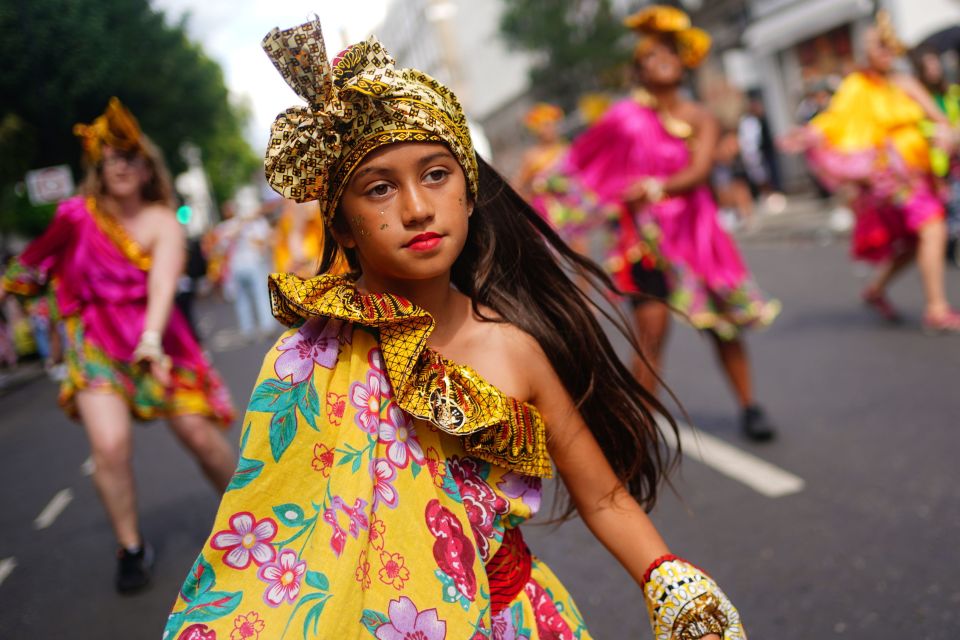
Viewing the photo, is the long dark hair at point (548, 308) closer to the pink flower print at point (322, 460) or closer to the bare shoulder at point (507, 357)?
the bare shoulder at point (507, 357)

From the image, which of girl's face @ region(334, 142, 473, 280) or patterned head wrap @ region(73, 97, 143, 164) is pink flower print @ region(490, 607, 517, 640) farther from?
patterned head wrap @ region(73, 97, 143, 164)

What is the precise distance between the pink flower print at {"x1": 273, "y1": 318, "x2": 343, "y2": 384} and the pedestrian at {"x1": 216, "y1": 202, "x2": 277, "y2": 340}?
1061 cm

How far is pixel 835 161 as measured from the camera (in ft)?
22.2

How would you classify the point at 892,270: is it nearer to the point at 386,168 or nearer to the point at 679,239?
the point at 679,239

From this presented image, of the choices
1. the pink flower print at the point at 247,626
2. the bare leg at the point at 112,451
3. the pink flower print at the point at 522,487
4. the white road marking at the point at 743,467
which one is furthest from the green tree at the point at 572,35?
the pink flower print at the point at 247,626

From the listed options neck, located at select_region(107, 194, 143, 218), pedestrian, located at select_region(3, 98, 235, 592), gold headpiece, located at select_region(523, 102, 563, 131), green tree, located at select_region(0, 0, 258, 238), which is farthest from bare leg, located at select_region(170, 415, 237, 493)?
gold headpiece, located at select_region(523, 102, 563, 131)

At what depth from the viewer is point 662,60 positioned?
464cm

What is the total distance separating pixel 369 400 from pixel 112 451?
2.78 m

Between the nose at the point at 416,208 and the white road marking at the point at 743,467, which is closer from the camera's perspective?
the nose at the point at 416,208

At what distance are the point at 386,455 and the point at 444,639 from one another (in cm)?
30

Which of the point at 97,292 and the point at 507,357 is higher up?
the point at 97,292

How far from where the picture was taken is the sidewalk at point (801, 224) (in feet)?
42.0

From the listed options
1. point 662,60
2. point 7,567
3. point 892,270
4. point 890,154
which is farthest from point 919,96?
point 7,567

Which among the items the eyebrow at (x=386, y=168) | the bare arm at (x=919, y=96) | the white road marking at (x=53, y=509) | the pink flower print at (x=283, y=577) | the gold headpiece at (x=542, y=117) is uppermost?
the eyebrow at (x=386, y=168)
